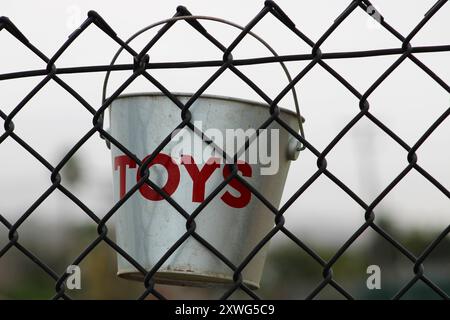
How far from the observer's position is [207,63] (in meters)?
1.52

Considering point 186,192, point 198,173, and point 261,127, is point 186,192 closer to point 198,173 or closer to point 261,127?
point 198,173

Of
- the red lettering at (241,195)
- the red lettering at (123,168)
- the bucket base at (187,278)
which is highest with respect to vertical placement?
the red lettering at (123,168)

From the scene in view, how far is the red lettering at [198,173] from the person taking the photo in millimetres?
1604

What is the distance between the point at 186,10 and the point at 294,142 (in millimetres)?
343

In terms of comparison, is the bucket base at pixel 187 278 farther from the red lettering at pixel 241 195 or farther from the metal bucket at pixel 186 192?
the red lettering at pixel 241 195

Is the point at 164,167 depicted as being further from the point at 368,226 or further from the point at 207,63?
the point at 368,226

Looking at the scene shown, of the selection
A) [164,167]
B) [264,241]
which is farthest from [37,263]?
[264,241]

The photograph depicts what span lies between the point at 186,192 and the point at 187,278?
0.19 m

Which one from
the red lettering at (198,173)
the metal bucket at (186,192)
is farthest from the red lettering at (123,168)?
the red lettering at (198,173)

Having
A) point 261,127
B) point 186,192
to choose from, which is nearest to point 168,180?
point 186,192

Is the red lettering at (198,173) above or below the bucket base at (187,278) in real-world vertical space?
above

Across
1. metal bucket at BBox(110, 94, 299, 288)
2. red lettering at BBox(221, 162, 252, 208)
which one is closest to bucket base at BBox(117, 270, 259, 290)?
metal bucket at BBox(110, 94, 299, 288)

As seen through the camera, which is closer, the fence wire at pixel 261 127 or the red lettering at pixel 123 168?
the fence wire at pixel 261 127

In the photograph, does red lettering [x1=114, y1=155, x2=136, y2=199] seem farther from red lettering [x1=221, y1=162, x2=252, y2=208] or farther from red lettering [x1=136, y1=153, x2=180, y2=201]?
red lettering [x1=221, y1=162, x2=252, y2=208]
